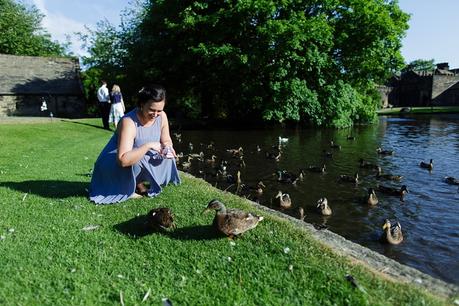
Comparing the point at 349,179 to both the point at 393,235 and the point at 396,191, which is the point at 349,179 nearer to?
the point at 396,191

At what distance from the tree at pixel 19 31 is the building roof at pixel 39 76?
16.4 m

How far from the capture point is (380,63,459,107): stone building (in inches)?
3423

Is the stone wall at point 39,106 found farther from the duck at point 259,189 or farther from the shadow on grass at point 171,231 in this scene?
the shadow on grass at point 171,231

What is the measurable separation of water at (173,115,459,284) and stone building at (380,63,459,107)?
67397 millimetres

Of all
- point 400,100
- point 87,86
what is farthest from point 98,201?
point 400,100

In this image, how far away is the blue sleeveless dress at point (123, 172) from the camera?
7797 mm

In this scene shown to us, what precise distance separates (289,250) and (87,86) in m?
45.0

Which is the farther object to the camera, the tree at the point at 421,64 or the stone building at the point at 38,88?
the tree at the point at 421,64

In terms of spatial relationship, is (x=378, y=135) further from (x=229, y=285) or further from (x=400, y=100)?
(x=400, y=100)

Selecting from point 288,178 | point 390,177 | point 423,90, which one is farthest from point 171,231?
point 423,90

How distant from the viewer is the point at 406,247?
880 cm

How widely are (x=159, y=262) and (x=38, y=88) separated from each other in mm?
44850

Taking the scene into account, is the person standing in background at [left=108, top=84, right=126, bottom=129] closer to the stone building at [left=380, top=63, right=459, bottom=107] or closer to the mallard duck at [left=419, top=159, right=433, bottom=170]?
the mallard duck at [left=419, top=159, right=433, bottom=170]

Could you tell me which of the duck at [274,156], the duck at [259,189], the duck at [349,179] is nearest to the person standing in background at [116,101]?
the duck at [274,156]
